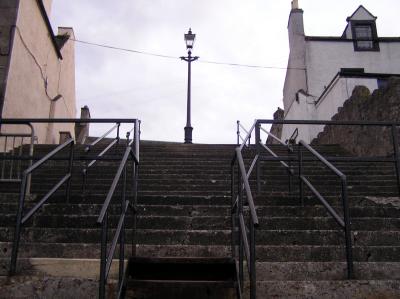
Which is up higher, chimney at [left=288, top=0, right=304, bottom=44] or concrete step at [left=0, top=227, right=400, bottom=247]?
chimney at [left=288, top=0, right=304, bottom=44]

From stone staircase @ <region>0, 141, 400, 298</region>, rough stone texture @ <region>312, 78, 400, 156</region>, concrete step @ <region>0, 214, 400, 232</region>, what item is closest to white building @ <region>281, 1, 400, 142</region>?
rough stone texture @ <region>312, 78, 400, 156</region>

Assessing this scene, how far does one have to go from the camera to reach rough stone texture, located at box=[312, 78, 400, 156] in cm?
910

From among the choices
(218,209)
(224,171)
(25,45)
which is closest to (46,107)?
(25,45)

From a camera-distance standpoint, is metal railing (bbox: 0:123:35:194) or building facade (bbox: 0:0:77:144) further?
building facade (bbox: 0:0:77:144)

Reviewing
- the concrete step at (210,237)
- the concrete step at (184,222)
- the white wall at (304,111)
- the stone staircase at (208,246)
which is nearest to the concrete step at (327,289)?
the stone staircase at (208,246)

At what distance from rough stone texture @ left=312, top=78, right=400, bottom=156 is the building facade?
7.15 m

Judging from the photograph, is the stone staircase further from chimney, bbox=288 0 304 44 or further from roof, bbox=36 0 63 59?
chimney, bbox=288 0 304 44

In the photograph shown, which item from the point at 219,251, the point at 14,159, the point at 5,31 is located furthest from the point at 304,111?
the point at 219,251

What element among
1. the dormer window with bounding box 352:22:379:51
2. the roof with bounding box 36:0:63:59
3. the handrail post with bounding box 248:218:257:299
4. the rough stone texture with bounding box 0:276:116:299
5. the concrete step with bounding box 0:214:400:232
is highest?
the dormer window with bounding box 352:22:379:51

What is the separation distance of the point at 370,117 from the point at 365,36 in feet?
39.6

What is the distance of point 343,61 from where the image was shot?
20422 millimetres

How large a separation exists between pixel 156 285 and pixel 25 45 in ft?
30.9

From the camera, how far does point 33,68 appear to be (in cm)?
1238

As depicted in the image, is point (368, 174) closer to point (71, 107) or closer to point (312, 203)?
point (312, 203)
